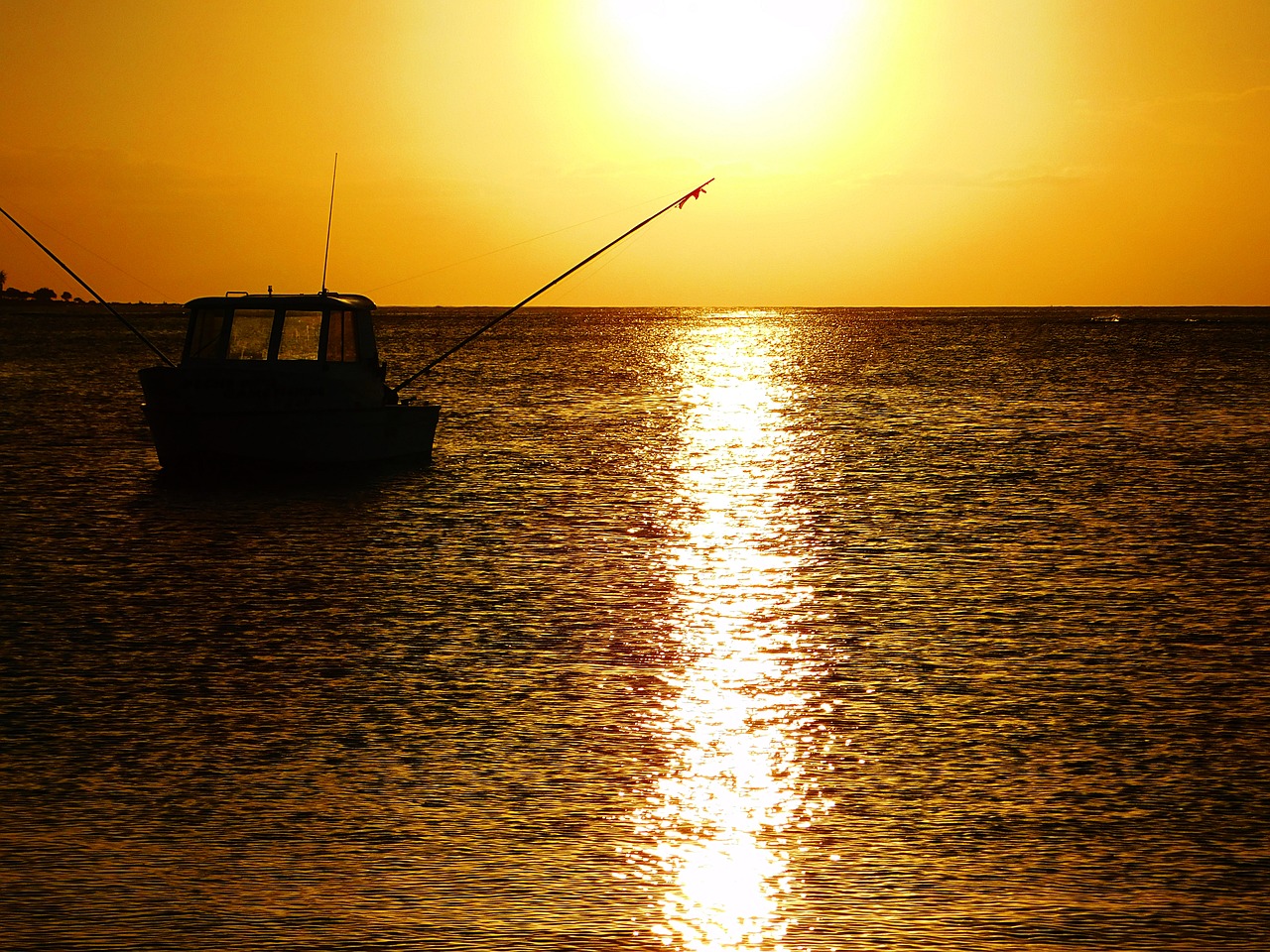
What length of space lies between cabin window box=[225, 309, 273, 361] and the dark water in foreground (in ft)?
9.38

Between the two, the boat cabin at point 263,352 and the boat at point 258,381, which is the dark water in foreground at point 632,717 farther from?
the boat cabin at point 263,352

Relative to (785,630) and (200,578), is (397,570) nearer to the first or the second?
(200,578)

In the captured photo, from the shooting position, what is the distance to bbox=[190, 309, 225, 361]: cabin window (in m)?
29.5

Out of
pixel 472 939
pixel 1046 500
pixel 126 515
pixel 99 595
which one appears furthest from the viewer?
pixel 1046 500

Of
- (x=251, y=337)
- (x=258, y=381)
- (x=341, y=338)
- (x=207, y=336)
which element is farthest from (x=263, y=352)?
(x=341, y=338)

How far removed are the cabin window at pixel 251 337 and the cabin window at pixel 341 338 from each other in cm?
117

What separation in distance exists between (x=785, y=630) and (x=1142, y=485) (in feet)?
62.6

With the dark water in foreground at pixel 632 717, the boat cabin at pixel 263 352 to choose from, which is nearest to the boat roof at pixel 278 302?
the boat cabin at pixel 263 352

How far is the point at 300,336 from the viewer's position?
29.5 m

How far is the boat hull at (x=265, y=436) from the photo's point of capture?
97.0 ft

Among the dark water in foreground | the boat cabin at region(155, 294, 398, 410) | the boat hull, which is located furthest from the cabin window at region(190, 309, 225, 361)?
the dark water in foreground

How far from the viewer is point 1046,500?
30812 millimetres

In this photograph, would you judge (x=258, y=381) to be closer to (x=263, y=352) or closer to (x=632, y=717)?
(x=263, y=352)

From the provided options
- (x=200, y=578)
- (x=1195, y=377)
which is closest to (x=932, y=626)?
(x=200, y=578)
